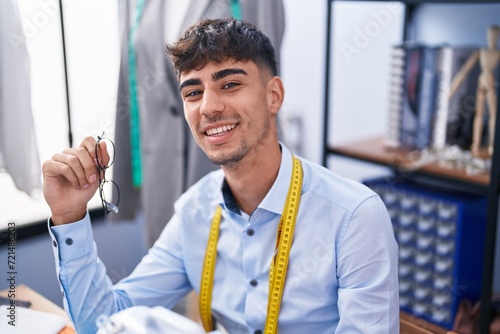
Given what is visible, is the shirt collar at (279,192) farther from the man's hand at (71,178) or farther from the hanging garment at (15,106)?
the hanging garment at (15,106)

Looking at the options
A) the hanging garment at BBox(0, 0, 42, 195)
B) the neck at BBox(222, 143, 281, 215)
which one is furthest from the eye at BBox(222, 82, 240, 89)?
the hanging garment at BBox(0, 0, 42, 195)

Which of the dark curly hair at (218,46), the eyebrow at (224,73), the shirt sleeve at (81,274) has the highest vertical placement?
the dark curly hair at (218,46)

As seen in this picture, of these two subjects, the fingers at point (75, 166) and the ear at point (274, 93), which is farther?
the ear at point (274, 93)

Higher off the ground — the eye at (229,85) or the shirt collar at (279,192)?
the eye at (229,85)

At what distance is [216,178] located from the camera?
1321 mm

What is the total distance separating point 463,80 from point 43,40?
144cm

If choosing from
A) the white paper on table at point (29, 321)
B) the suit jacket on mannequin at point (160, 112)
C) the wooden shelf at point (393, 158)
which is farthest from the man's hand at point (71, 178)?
the wooden shelf at point (393, 158)

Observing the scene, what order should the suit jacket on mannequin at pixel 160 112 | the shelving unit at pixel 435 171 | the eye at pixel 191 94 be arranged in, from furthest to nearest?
the suit jacket on mannequin at pixel 160 112, the shelving unit at pixel 435 171, the eye at pixel 191 94

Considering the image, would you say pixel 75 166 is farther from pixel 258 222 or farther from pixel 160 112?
pixel 160 112

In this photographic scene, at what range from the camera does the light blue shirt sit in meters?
1.04

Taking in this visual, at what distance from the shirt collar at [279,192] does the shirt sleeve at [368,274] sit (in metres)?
0.16

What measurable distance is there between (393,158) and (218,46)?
0.88 m

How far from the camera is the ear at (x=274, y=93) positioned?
119 cm

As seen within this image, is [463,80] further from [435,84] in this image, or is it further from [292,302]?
[292,302]
